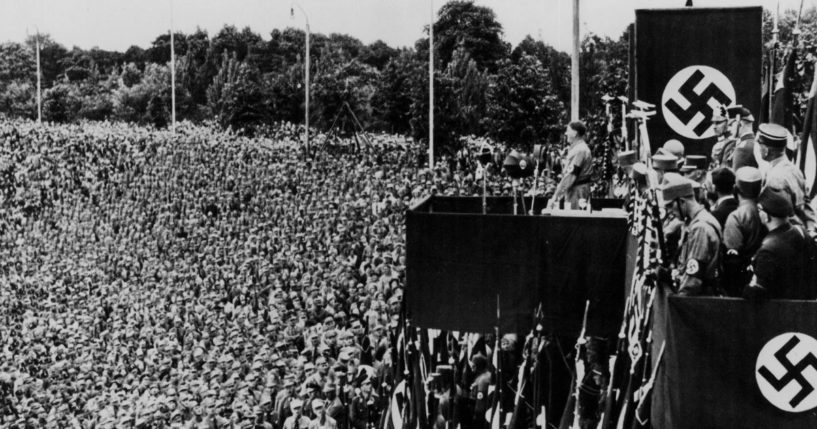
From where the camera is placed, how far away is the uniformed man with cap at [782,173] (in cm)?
704

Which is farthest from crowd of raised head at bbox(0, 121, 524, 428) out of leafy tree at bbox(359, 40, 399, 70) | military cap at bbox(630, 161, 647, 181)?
leafy tree at bbox(359, 40, 399, 70)

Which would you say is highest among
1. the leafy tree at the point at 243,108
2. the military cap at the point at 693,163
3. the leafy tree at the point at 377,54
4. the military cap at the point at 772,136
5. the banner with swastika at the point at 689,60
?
the leafy tree at the point at 377,54

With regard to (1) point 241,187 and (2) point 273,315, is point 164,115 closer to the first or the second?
(1) point 241,187

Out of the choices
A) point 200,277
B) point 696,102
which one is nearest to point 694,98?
point 696,102

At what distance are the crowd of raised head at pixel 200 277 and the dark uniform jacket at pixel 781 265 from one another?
17.5 feet

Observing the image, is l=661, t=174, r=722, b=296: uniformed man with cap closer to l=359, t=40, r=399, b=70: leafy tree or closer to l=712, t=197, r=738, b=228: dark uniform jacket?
l=712, t=197, r=738, b=228: dark uniform jacket

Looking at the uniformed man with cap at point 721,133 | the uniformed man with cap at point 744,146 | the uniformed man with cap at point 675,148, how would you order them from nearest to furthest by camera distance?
the uniformed man with cap at point 744,146, the uniformed man with cap at point 675,148, the uniformed man with cap at point 721,133

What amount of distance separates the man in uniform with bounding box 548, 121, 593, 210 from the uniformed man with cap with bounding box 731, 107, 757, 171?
63.3 inches

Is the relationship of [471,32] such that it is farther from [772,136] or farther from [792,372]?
[792,372]

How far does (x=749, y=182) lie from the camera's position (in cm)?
695

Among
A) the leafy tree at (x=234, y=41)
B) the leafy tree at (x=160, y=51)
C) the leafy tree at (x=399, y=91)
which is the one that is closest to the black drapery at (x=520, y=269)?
the leafy tree at (x=399, y=91)

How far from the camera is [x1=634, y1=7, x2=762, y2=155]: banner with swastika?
9.31m

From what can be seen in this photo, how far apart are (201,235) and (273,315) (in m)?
9.56

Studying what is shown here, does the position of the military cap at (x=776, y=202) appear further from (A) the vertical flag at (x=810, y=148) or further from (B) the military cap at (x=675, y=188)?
(A) the vertical flag at (x=810, y=148)
